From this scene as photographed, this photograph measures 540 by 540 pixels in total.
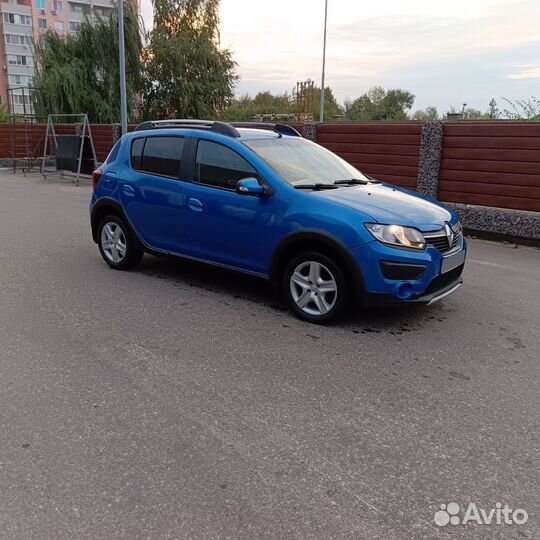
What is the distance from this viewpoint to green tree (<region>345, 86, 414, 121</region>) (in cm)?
6869

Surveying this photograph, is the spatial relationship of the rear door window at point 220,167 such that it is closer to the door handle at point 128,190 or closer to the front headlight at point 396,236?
the door handle at point 128,190

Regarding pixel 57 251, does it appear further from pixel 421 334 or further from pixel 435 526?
pixel 435 526

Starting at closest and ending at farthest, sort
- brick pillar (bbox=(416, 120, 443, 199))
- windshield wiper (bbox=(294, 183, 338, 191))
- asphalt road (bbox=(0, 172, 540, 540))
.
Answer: asphalt road (bbox=(0, 172, 540, 540)), windshield wiper (bbox=(294, 183, 338, 191)), brick pillar (bbox=(416, 120, 443, 199))

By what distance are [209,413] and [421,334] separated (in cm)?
213

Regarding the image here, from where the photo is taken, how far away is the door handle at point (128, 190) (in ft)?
20.2

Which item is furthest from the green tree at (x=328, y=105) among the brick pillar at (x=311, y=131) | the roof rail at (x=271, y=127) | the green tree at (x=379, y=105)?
the roof rail at (x=271, y=127)

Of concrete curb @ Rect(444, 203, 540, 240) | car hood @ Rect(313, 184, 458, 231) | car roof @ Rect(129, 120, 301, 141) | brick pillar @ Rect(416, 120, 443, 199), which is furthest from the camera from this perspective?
brick pillar @ Rect(416, 120, 443, 199)

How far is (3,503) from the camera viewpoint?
2494 mm

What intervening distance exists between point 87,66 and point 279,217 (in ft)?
72.2

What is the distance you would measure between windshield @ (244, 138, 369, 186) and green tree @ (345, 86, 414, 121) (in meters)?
61.6

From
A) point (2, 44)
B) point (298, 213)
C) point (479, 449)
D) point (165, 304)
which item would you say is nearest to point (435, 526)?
point (479, 449)

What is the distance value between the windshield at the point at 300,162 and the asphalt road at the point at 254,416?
1.29 metres

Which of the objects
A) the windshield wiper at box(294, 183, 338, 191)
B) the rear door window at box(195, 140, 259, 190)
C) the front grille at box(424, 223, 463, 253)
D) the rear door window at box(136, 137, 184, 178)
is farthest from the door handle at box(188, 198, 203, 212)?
the front grille at box(424, 223, 463, 253)

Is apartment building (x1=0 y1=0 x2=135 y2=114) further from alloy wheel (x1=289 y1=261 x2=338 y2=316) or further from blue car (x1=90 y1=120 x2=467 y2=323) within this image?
alloy wheel (x1=289 y1=261 x2=338 y2=316)
